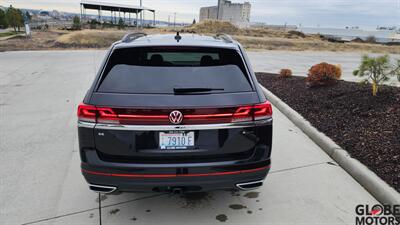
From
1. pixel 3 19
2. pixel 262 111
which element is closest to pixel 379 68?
pixel 262 111

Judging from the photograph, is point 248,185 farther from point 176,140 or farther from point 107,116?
point 107,116

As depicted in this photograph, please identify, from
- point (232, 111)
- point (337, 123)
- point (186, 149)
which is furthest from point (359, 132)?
point (186, 149)

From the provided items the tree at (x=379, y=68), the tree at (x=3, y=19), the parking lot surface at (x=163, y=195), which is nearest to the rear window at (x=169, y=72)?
the parking lot surface at (x=163, y=195)

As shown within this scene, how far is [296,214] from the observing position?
3.07 metres

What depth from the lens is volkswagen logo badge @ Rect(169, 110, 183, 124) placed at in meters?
2.46

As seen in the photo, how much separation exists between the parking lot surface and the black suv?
563 mm

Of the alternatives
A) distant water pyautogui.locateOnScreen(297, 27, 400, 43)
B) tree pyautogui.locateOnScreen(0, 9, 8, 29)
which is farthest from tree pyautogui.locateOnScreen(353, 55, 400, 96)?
tree pyautogui.locateOnScreen(0, 9, 8, 29)

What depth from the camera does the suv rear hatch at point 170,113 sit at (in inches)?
97.3

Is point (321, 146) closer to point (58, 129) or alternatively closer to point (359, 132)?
point (359, 132)

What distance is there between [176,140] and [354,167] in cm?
252

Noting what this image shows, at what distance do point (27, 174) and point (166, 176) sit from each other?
2272 millimetres

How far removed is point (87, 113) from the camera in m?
2.53

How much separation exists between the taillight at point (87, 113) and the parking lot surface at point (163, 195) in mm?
1065

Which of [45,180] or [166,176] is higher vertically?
[166,176]
